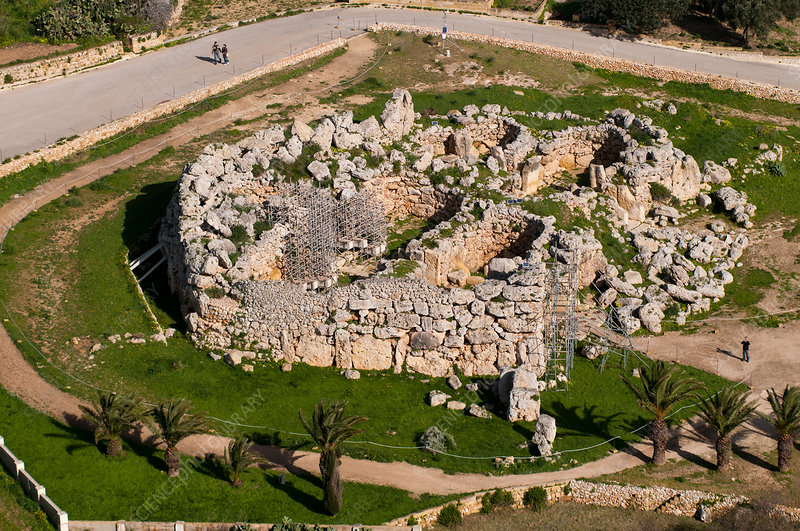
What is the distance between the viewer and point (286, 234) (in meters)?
48.7

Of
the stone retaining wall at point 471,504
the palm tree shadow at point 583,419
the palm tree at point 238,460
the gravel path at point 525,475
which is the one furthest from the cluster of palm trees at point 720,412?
the palm tree at point 238,460

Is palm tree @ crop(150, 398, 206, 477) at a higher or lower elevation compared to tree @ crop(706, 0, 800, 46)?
lower

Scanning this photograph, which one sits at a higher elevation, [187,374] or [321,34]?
[321,34]

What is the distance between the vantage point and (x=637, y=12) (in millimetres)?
75375

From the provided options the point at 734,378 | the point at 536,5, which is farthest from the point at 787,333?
the point at 536,5

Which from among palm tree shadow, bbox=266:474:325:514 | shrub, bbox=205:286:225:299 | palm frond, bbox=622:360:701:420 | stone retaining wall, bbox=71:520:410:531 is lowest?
palm tree shadow, bbox=266:474:325:514

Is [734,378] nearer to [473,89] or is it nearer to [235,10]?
[473,89]

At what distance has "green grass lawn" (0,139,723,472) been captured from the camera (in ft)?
133

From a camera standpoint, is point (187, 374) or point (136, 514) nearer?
point (136, 514)

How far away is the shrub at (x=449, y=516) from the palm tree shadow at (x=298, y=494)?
4.15 m

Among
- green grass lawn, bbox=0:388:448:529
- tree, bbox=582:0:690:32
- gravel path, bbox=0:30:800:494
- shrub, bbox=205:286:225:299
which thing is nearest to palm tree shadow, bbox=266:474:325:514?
green grass lawn, bbox=0:388:448:529

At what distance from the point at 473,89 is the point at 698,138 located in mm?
14375

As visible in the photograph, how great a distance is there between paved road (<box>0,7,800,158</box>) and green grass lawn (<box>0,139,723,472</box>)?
1404cm

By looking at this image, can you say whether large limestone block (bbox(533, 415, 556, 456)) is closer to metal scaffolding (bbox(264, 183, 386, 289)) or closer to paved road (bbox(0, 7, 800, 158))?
metal scaffolding (bbox(264, 183, 386, 289))
